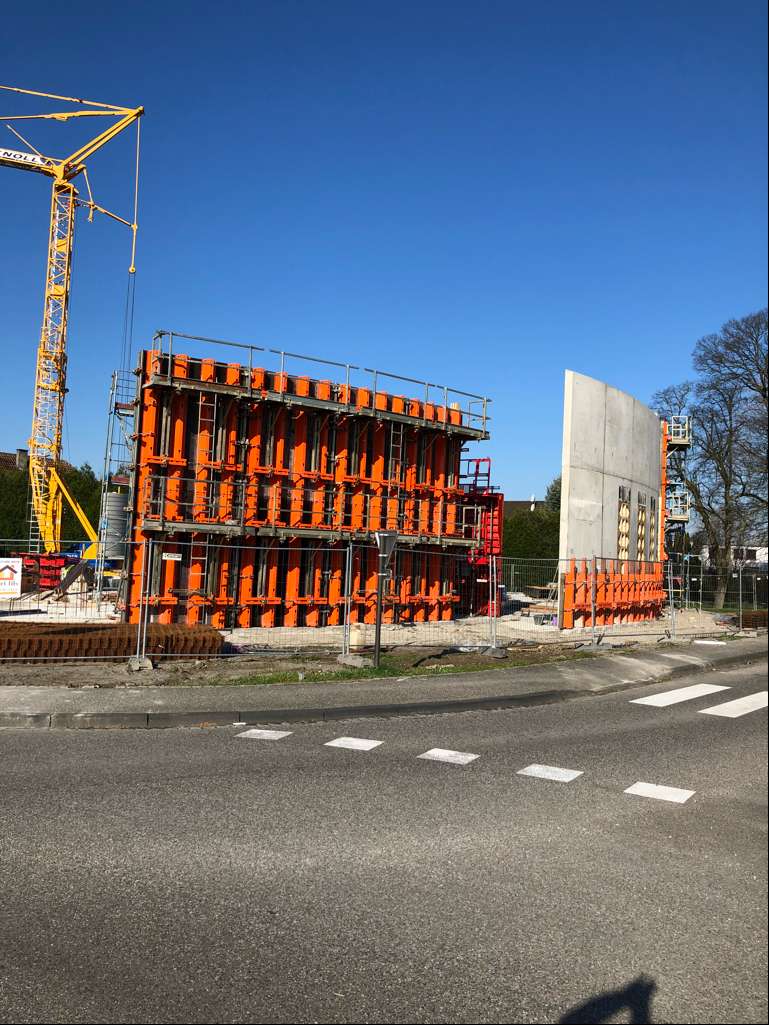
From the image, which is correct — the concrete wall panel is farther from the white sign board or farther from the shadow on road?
the shadow on road

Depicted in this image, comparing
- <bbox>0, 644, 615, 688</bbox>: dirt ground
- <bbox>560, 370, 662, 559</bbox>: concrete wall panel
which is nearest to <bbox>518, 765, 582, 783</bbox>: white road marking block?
<bbox>0, 644, 615, 688</bbox>: dirt ground

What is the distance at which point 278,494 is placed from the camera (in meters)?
20.9

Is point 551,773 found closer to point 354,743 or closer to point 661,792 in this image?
point 661,792

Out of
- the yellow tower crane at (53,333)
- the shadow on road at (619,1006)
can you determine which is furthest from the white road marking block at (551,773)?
the yellow tower crane at (53,333)

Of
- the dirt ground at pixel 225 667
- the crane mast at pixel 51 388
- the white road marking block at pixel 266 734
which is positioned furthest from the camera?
the crane mast at pixel 51 388

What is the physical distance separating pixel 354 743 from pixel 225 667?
5.32 meters

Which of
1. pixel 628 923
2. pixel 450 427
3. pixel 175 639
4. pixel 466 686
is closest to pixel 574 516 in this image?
pixel 450 427

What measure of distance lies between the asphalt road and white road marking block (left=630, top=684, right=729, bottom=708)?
3.31 meters

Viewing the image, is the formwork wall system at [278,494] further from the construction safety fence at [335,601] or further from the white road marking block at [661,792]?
the white road marking block at [661,792]

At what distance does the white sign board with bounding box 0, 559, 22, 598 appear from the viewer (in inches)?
498

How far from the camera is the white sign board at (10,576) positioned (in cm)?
1265

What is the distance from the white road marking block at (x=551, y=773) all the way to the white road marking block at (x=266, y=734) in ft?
9.14

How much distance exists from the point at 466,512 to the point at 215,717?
19505 mm

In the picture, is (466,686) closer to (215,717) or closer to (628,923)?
(215,717)
